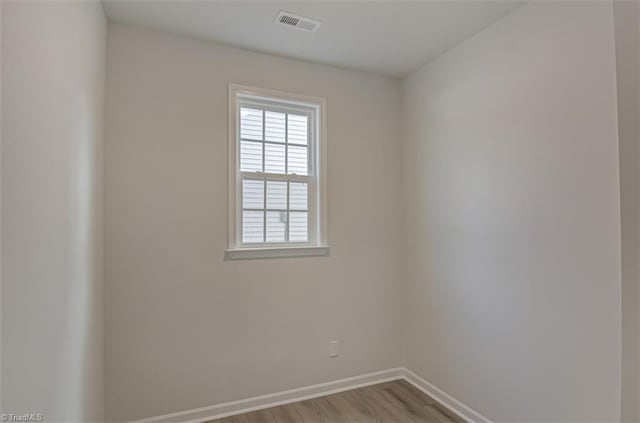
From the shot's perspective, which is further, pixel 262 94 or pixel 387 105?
pixel 387 105

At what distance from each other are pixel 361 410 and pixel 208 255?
5.17ft

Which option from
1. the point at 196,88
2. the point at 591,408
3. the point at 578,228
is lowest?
the point at 591,408

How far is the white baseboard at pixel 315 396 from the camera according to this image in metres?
2.33

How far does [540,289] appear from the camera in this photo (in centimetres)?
195

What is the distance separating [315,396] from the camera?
8.85ft

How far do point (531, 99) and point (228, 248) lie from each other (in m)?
2.15

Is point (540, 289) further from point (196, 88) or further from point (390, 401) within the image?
point (196, 88)

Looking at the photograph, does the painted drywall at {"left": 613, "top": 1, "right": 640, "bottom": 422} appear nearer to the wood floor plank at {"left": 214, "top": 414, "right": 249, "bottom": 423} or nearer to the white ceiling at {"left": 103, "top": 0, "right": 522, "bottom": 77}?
the white ceiling at {"left": 103, "top": 0, "right": 522, "bottom": 77}

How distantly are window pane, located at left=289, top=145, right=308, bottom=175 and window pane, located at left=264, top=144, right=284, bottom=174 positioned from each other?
3.0 inches

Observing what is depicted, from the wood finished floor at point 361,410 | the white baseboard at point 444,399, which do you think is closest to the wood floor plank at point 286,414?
the wood finished floor at point 361,410

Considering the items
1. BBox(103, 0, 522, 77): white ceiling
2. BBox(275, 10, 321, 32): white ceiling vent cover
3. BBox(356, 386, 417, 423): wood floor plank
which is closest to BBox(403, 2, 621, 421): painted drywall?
BBox(103, 0, 522, 77): white ceiling

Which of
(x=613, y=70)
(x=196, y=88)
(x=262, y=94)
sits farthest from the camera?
(x=262, y=94)

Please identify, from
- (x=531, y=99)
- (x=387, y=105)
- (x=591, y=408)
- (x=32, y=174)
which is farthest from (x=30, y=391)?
(x=387, y=105)

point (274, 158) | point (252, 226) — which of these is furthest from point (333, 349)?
point (274, 158)
